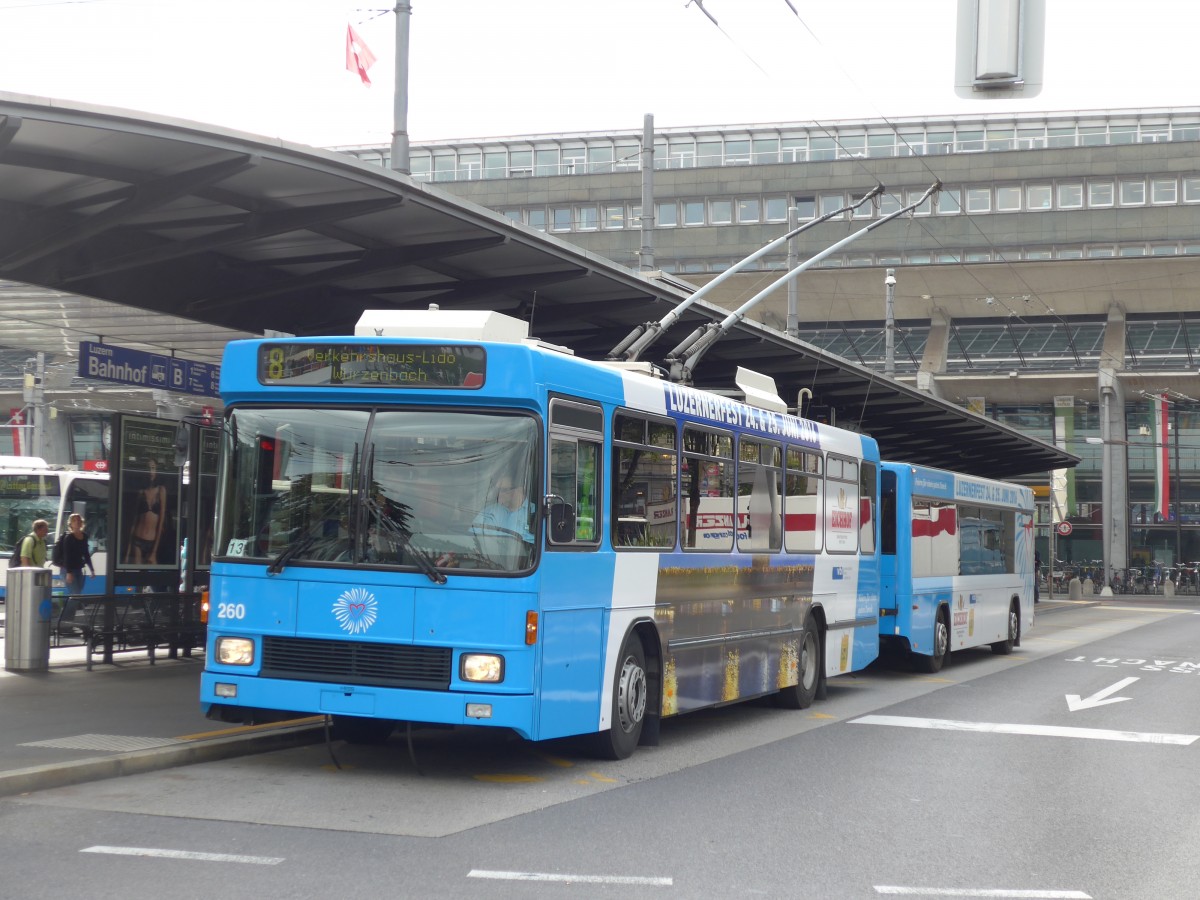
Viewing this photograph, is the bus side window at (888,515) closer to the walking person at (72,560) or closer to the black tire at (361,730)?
the black tire at (361,730)

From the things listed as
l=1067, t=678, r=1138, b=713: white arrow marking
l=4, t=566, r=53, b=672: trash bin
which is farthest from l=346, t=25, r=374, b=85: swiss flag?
l=1067, t=678, r=1138, b=713: white arrow marking

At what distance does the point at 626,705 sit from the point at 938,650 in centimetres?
1094

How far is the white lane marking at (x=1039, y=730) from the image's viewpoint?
13352 mm

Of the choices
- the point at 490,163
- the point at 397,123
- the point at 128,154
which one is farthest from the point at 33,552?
the point at 490,163

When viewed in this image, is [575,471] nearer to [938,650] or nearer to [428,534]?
[428,534]

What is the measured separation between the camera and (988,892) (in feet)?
22.1

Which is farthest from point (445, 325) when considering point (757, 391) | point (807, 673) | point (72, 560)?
point (72, 560)

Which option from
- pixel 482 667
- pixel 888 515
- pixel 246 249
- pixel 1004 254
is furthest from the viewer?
pixel 1004 254

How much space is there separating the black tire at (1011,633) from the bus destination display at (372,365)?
56.7 feet

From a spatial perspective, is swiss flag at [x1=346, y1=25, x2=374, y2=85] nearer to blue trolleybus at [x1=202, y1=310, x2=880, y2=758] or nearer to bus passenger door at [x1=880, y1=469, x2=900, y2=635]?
bus passenger door at [x1=880, y1=469, x2=900, y2=635]

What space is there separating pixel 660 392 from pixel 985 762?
149 inches

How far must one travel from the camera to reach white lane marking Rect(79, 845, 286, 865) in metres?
6.94

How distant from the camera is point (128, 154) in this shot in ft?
36.6

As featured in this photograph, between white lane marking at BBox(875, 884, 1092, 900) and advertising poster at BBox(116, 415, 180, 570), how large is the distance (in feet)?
36.8
